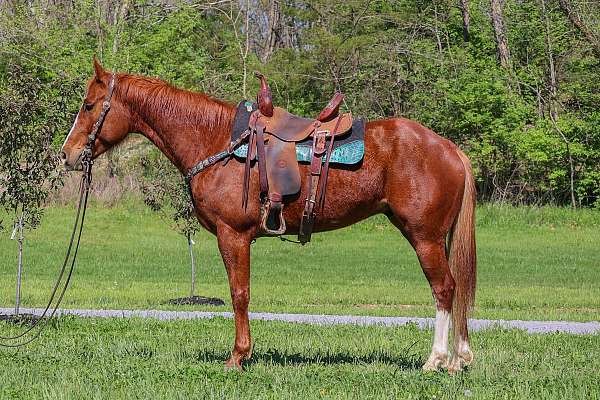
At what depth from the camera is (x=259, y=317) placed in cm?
1485

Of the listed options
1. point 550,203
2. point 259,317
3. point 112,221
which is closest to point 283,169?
point 259,317

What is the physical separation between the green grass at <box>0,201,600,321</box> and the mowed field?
6cm

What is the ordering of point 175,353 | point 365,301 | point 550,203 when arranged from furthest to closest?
1. point 550,203
2. point 365,301
3. point 175,353

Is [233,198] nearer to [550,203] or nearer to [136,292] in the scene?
[136,292]

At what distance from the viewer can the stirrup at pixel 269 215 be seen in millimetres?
8953

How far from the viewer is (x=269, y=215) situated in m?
9.02

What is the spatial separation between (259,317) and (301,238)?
574 cm

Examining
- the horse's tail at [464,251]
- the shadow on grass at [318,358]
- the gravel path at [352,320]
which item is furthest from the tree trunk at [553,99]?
the horse's tail at [464,251]

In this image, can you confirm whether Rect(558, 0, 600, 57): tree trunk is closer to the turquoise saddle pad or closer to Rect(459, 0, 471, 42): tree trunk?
Rect(459, 0, 471, 42): tree trunk

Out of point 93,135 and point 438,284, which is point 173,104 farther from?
point 438,284

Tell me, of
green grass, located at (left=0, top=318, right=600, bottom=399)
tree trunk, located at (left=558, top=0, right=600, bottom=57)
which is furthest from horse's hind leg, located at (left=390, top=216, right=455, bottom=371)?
tree trunk, located at (left=558, top=0, right=600, bottom=57)

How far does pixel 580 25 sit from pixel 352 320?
2416 cm

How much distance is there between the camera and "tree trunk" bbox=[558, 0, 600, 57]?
35128mm

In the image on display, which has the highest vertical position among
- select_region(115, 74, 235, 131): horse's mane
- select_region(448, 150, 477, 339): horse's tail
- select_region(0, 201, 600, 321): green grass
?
select_region(115, 74, 235, 131): horse's mane
